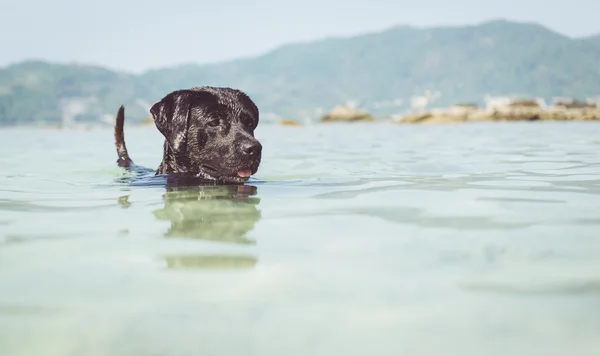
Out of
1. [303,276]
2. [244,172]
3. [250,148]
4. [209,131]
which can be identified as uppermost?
[209,131]

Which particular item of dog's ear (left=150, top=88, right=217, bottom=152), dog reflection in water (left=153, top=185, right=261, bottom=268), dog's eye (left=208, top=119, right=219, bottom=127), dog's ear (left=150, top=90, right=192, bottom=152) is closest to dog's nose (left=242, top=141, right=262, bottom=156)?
dog reflection in water (left=153, top=185, right=261, bottom=268)

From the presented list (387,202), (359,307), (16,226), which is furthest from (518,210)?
(16,226)

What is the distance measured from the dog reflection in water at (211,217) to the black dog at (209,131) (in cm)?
39

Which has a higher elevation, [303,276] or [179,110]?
[179,110]

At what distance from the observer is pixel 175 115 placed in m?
7.01

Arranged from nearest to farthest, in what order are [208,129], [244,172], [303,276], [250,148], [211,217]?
[303,276], [211,217], [250,148], [244,172], [208,129]

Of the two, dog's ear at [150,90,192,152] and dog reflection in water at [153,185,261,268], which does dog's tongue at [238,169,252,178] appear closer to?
dog reflection in water at [153,185,261,268]

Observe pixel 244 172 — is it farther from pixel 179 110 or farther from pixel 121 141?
pixel 121 141

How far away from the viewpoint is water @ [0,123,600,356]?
6.33 feet

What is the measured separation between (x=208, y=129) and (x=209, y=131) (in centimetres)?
3

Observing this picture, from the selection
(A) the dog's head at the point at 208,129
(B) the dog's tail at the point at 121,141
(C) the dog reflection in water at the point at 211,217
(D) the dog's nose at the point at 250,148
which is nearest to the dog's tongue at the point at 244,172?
(A) the dog's head at the point at 208,129

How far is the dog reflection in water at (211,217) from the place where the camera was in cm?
294

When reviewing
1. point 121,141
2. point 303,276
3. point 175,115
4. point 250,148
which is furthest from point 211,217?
point 121,141

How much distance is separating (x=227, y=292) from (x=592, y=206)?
3484 mm
